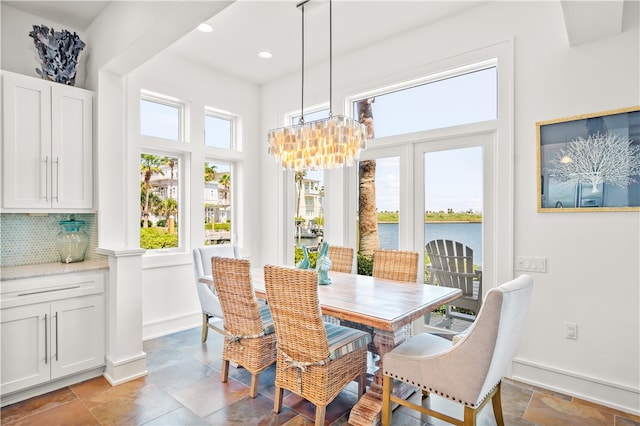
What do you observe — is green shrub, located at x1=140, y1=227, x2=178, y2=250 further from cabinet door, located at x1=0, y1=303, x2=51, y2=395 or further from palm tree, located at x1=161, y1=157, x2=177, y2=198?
cabinet door, located at x1=0, y1=303, x2=51, y2=395

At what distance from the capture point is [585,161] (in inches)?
104

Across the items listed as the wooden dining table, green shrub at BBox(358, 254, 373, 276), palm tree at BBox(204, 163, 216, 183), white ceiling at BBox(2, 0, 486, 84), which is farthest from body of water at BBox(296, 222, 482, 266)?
palm tree at BBox(204, 163, 216, 183)

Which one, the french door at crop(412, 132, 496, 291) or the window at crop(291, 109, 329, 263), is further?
the window at crop(291, 109, 329, 263)

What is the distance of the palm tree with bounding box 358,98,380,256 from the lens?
398cm

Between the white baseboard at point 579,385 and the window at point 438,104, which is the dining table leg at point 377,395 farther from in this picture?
the window at point 438,104

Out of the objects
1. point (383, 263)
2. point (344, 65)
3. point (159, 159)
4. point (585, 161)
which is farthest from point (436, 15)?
point (159, 159)

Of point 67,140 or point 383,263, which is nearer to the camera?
point 67,140

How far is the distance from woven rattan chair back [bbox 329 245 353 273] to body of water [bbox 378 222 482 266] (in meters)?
0.47

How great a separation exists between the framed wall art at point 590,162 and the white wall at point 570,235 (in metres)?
0.07

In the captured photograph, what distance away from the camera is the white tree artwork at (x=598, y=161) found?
2.47m

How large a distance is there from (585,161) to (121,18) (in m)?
3.72

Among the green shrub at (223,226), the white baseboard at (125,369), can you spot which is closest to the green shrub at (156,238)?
the green shrub at (223,226)

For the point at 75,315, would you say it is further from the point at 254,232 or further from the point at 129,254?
the point at 254,232

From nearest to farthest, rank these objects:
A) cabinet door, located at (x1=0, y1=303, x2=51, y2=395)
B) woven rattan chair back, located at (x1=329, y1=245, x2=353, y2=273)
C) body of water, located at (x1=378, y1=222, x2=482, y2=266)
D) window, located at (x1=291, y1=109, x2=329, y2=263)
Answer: cabinet door, located at (x1=0, y1=303, x2=51, y2=395) < body of water, located at (x1=378, y1=222, x2=482, y2=266) < woven rattan chair back, located at (x1=329, y1=245, x2=353, y2=273) < window, located at (x1=291, y1=109, x2=329, y2=263)
